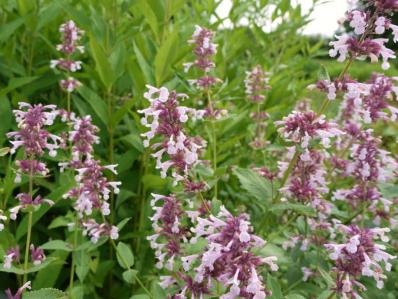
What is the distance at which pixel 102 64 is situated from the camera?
295 centimetres

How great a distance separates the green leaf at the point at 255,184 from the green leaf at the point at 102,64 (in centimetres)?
113

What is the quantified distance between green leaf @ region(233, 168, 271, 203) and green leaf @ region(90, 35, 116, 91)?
1129mm

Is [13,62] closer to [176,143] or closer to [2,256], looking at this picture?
[2,256]

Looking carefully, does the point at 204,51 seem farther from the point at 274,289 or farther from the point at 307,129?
the point at 274,289

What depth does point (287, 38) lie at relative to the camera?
186 inches

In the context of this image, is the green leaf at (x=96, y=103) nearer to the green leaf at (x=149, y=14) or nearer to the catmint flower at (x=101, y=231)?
the green leaf at (x=149, y=14)

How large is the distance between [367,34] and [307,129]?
470 millimetres

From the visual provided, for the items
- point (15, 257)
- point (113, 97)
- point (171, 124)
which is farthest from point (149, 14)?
point (15, 257)

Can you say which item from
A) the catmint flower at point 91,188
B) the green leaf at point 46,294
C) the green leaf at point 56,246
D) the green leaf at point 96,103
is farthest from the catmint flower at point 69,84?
the green leaf at point 46,294

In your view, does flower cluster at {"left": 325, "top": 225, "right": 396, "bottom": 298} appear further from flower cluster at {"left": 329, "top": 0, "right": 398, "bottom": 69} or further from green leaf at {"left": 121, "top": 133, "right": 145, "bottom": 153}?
green leaf at {"left": 121, "top": 133, "right": 145, "bottom": 153}

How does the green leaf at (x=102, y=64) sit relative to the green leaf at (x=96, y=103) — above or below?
above

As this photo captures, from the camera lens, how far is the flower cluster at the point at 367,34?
76.8 inches

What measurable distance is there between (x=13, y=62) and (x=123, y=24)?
830mm

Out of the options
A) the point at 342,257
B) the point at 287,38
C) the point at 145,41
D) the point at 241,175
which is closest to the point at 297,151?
the point at 241,175
